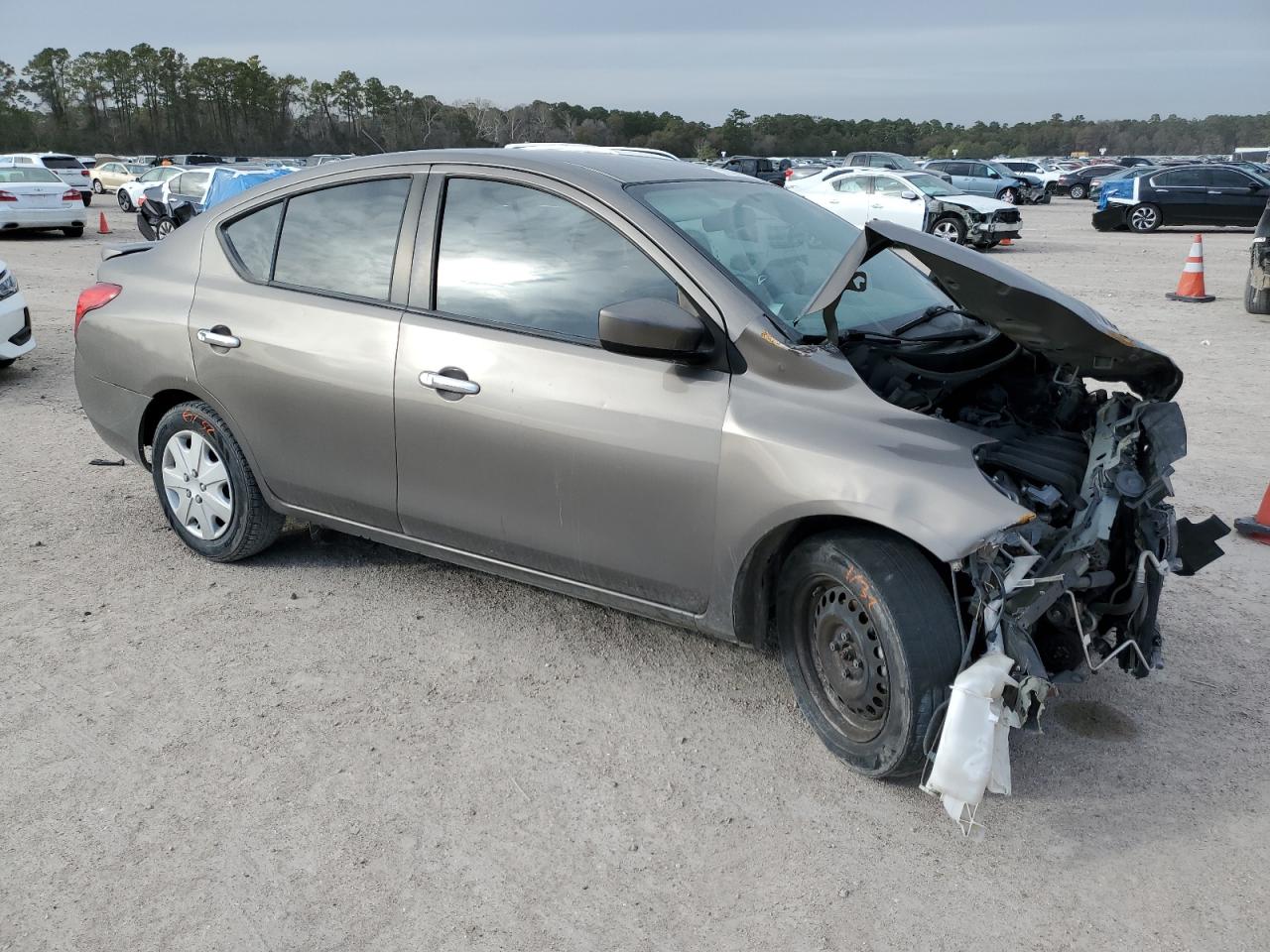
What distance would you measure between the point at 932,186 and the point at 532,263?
20.6 meters

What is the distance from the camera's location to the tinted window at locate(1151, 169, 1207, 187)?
2594cm

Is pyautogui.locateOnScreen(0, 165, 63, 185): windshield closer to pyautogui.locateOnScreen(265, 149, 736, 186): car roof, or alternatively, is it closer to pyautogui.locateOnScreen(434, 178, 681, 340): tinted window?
pyautogui.locateOnScreen(265, 149, 736, 186): car roof

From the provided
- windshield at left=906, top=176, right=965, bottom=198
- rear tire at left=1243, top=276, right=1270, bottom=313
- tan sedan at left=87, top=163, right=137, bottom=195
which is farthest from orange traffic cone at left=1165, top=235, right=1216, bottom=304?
tan sedan at left=87, top=163, right=137, bottom=195

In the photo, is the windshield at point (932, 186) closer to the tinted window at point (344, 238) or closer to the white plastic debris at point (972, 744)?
the tinted window at point (344, 238)

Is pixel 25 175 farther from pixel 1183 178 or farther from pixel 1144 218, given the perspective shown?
pixel 1183 178

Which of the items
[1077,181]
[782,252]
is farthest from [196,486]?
[1077,181]

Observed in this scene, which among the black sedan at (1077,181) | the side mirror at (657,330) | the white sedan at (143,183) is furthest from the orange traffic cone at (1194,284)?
the black sedan at (1077,181)

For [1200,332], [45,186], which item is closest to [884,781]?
[1200,332]

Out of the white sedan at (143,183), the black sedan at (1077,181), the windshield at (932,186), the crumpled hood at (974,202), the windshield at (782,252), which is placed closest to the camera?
the windshield at (782,252)

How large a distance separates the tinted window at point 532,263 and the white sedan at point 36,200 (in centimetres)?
2212

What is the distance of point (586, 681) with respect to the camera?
12.6 ft

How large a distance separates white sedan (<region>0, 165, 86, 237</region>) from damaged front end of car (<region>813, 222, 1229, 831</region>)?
23.3 metres

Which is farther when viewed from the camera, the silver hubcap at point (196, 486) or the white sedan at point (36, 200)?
the white sedan at point (36, 200)

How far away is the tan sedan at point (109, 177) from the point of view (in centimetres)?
4110
